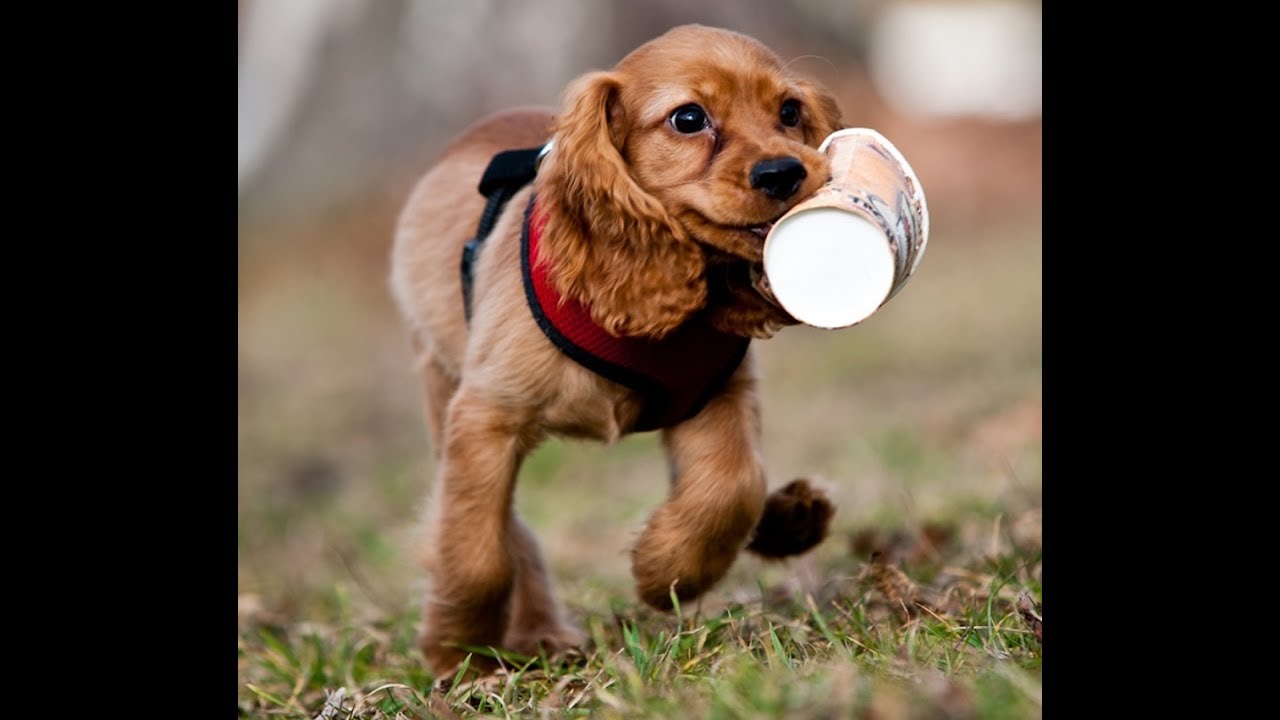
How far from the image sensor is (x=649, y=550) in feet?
12.0

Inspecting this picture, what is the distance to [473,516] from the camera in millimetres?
3793

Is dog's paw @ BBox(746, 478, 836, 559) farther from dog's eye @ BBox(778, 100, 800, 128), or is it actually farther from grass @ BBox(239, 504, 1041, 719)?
dog's eye @ BBox(778, 100, 800, 128)

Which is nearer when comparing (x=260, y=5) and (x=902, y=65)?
(x=260, y=5)

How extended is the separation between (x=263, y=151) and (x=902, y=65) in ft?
33.0

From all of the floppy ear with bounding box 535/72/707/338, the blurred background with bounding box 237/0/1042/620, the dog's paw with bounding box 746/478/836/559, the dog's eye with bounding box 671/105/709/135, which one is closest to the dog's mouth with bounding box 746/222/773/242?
the floppy ear with bounding box 535/72/707/338

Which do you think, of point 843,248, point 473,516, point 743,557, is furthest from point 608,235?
point 743,557

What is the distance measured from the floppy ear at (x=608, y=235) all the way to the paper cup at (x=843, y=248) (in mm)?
302

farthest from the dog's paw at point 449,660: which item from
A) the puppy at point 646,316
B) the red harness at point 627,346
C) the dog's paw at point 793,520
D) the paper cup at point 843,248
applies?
the paper cup at point 843,248

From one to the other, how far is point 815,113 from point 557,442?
405cm

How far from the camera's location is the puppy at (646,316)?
10.9ft

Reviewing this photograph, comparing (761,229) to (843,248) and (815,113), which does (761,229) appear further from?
(815,113)

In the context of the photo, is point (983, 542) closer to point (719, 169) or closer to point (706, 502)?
point (706, 502)

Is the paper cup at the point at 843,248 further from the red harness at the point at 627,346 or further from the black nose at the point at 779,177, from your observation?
the red harness at the point at 627,346
